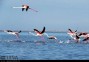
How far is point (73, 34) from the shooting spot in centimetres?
4231

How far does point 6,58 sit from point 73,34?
110ft

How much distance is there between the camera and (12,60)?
8.71 metres

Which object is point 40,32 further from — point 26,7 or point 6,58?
point 6,58

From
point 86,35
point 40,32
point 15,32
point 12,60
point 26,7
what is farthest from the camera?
point 15,32

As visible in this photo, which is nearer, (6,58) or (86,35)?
(6,58)

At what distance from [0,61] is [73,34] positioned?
33.8 meters

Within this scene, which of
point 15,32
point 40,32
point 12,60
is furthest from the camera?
point 15,32

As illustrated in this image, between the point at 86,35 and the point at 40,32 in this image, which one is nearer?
the point at 40,32

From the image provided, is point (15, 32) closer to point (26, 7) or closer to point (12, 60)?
point (26, 7)

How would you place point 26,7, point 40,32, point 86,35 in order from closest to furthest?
point 26,7 < point 40,32 < point 86,35

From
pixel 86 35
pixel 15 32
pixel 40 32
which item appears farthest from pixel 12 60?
pixel 15 32

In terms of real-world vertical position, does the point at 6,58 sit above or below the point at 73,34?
above

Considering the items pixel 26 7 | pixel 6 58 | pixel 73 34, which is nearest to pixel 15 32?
pixel 73 34

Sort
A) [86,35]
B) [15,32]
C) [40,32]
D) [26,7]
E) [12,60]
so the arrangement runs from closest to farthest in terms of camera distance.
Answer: [12,60]
[26,7]
[40,32]
[86,35]
[15,32]
